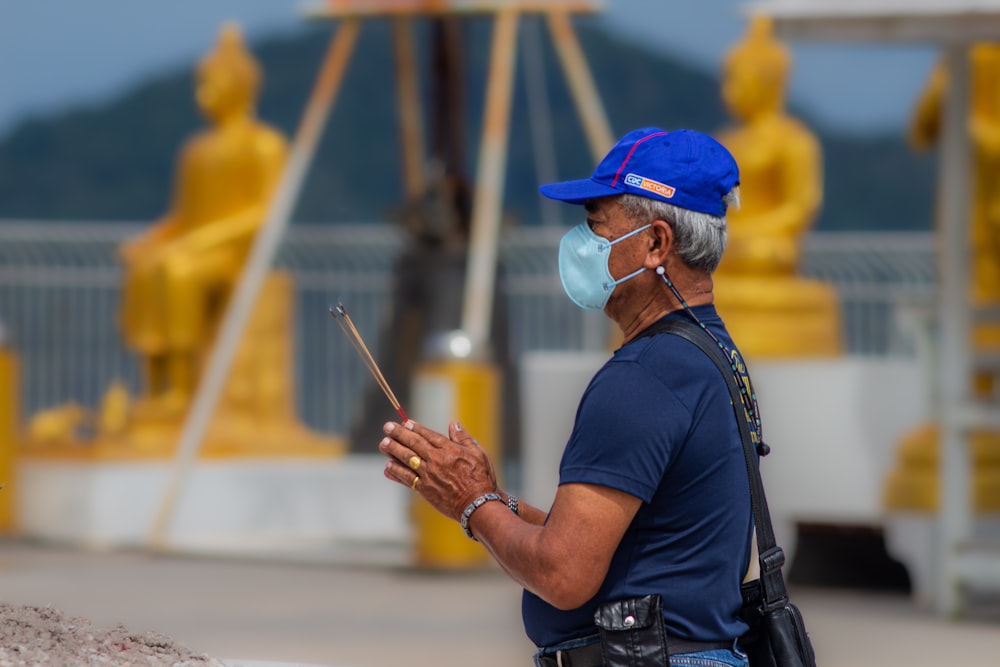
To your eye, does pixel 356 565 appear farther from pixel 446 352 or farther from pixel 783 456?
pixel 783 456

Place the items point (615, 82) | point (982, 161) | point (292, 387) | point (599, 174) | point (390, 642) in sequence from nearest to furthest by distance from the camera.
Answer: point (599, 174), point (390, 642), point (982, 161), point (292, 387), point (615, 82)

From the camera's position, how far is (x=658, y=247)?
9.39ft

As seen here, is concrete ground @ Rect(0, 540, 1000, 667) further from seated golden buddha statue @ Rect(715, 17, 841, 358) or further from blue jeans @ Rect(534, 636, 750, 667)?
blue jeans @ Rect(534, 636, 750, 667)

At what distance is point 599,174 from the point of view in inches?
112

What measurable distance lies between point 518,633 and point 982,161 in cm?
307

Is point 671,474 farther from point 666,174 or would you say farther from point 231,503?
point 231,503

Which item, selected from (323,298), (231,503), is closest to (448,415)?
(231,503)

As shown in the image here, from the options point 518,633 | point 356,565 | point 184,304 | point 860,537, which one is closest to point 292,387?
point 184,304

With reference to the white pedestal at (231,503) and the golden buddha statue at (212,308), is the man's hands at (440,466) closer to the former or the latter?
the white pedestal at (231,503)

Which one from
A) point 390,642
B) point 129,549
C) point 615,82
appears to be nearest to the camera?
point 390,642

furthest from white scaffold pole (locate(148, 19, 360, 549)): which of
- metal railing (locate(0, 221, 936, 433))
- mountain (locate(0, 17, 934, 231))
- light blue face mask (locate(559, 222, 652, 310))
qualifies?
light blue face mask (locate(559, 222, 652, 310))

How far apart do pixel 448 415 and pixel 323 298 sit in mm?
4535

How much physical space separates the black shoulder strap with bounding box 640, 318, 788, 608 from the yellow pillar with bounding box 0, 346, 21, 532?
29.1 feet

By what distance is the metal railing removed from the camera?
42.9 ft
